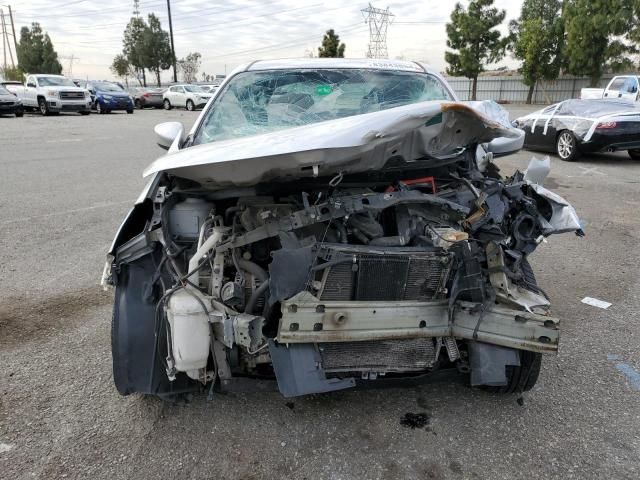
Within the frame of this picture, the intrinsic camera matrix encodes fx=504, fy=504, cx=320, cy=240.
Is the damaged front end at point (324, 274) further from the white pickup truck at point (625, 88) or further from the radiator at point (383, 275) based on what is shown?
the white pickup truck at point (625, 88)

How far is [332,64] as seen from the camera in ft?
13.2

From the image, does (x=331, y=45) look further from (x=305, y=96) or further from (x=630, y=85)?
(x=305, y=96)

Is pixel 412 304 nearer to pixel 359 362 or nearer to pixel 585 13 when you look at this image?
pixel 359 362

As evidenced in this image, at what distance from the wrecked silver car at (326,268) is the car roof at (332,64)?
1.59 m

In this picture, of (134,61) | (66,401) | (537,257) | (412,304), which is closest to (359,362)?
(412,304)

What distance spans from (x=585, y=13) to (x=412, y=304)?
35636mm

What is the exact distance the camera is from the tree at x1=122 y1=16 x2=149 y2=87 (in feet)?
150

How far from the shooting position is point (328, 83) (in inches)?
153

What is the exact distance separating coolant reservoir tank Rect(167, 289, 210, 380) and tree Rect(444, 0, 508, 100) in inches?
1476

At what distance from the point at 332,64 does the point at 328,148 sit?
7.30 ft

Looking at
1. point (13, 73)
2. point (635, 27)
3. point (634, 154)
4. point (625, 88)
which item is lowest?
point (634, 154)

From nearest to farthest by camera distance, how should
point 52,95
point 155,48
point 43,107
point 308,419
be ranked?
1. point 308,419
2. point 52,95
3. point 43,107
4. point 155,48

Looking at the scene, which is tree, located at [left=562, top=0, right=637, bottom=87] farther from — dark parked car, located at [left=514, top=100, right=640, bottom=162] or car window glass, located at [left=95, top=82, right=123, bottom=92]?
car window glass, located at [left=95, top=82, right=123, bottom=92]

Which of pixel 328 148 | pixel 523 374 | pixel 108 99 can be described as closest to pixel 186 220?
pixel 328 148
